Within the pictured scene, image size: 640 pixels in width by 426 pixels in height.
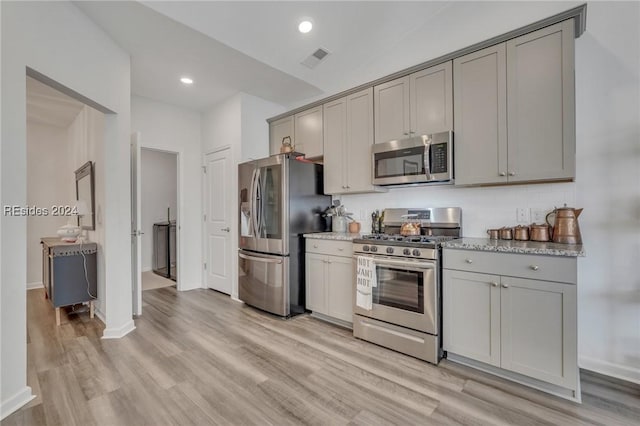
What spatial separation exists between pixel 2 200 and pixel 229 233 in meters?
2.62

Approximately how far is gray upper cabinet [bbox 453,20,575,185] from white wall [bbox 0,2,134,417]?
3.19 metres

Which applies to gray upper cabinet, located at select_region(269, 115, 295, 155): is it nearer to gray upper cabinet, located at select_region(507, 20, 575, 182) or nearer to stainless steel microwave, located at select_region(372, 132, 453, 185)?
stainless steel microwave, located at select_region(372, 132, 453, 185)

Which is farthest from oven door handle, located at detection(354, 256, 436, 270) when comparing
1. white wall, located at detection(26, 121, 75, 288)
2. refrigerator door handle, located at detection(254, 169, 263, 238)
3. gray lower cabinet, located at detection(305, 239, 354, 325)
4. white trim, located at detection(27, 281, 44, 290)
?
white trim, located at detection(27, 281, 44, 290)

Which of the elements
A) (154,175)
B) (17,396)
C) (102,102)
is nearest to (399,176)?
(102,102)

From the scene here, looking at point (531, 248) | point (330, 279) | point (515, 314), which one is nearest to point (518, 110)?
point (531, 248)

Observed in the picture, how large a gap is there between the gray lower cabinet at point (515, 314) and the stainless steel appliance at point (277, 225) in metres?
1.66

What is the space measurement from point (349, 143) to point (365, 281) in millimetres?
1630

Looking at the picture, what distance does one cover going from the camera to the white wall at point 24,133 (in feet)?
5.83

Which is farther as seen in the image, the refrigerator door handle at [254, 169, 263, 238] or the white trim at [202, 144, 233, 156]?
the white trim at [202, 144, 233, 156]

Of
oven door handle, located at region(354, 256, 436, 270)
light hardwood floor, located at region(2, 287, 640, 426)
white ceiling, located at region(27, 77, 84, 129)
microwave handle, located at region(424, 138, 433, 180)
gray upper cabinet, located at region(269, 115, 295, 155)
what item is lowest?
light hardwood floor, located at region(2, 287, 640, 426)

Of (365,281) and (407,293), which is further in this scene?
(365,281)

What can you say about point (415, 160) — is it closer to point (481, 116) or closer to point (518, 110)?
point (481, 116)

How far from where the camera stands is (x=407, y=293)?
8.06ft

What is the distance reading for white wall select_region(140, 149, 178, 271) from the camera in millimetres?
6094
